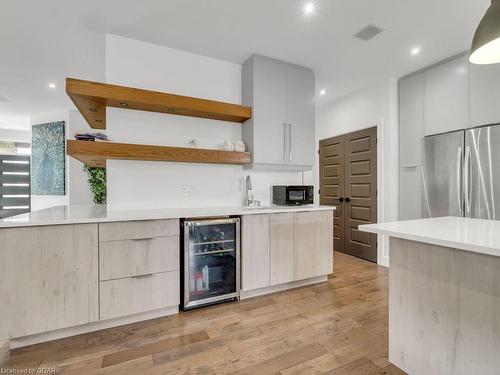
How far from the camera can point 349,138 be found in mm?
4184

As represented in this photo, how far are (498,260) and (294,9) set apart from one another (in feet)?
7.65

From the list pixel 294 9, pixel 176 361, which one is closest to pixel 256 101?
pixel 294 9

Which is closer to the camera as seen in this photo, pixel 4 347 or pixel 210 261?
pixel 4 347

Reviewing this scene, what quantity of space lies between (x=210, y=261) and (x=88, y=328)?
3.66 feet

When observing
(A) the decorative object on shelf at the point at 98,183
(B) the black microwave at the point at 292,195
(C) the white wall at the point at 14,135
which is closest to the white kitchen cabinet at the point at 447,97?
(B) the black microwave at the point at 292,195

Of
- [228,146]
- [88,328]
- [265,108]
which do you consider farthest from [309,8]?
[88,328]

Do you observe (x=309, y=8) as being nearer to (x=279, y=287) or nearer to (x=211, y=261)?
(x=211, y=261)

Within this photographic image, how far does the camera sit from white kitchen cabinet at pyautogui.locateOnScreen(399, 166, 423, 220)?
10.8ft

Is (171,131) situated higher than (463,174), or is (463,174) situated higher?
(171,131)

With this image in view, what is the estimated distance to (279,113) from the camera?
3068mm

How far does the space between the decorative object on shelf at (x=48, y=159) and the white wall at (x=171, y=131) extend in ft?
11.3

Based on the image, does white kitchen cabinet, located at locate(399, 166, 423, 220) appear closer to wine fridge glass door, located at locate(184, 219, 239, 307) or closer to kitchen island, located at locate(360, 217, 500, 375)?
kitchen island, located at locate(360, 217, 500, 375)

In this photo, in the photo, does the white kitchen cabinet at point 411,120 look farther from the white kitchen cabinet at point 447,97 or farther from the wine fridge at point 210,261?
the wine fridge at point 210,261

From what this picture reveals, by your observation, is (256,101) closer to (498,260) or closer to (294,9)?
(294,9)
